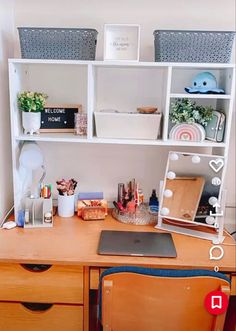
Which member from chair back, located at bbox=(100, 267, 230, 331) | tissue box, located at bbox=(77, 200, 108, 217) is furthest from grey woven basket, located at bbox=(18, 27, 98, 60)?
chair back, located at bbox=(100, 267, 230, 331)

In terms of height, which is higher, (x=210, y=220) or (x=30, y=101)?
(x=30, y=101)

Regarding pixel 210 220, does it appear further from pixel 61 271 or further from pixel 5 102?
pixel 5 102

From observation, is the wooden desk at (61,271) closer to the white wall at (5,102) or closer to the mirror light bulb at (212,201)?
the mirror light bulb at (212,201)

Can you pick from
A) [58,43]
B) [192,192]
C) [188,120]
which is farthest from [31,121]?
[192,192]

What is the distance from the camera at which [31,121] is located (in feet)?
4.98

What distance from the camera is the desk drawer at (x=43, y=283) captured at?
130 centimetres

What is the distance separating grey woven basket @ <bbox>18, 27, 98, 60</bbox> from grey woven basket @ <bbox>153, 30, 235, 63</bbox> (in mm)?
313

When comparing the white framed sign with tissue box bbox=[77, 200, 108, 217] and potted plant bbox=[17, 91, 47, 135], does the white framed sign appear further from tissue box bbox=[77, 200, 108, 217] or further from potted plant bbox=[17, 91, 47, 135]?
tissue box bbox=[77, 200, 108, 217]

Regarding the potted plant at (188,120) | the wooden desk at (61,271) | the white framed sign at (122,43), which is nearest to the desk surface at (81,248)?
the wooden desk at (61,271)

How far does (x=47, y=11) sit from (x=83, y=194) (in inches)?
37.9

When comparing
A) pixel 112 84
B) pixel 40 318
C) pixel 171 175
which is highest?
pixel 112 84

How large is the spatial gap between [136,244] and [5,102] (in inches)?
36.4

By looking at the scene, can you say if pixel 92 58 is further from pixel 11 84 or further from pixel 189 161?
pixel 189 161

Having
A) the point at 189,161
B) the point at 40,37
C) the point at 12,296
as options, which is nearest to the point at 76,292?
the point at 12,296
